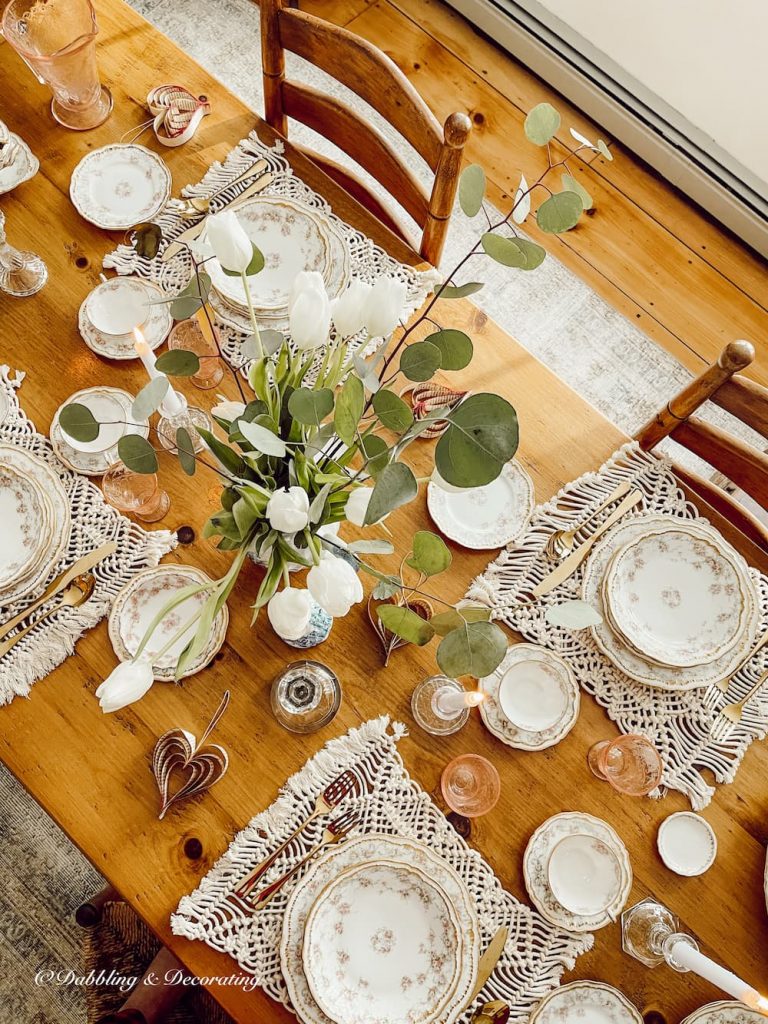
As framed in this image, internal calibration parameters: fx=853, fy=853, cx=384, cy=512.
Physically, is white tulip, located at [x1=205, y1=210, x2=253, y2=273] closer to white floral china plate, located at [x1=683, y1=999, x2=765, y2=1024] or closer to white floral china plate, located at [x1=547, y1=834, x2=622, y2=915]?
white floral china plate, located at [x1=547, y1=834, x2=622, y2=915]

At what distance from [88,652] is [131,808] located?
0.71ft

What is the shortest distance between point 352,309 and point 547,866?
2.46 ft

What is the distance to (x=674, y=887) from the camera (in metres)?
1.12

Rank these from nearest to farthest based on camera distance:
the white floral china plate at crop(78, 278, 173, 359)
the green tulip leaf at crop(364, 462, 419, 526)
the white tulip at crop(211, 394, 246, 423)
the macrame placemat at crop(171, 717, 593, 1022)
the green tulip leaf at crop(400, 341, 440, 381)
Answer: the green tulip leaf at crop(364, 462, 419, 526) → the green tulip leaf at crop(400, 341, 440, 381) → the white tulip at crop(211, 394, 246, 423) → the macrame placemat at crop(171, 717, 593, 1022) → the white floral china plate at crop(78, 278, 173, 359)

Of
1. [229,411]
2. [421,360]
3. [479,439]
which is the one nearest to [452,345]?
[421,360]

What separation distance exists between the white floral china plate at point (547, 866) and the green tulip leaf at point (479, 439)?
0.57 metres

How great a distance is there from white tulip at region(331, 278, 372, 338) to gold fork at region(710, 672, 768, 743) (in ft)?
2.48

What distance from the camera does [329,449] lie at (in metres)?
1.01

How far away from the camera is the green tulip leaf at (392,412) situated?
2.74 ft

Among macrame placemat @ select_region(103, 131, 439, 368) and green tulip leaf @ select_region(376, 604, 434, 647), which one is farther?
macrame placemat @ select_region(103, 131, 439, 368)

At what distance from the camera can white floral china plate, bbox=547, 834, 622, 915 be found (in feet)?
3.61

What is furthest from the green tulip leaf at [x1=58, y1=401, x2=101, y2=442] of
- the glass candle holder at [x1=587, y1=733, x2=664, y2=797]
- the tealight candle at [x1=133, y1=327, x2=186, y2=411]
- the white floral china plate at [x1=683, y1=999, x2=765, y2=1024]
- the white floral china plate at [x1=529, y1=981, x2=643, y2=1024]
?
the white floral china plate at [x1=683, y1=999, x2=765, y2=1024]

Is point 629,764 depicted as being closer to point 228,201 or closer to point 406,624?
point 406,624

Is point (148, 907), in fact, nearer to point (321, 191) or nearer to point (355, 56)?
point (321, 191)
